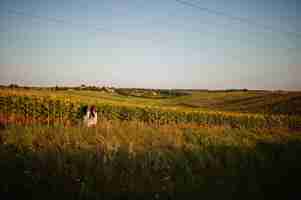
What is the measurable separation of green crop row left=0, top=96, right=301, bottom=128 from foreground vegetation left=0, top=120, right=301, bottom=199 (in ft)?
35.4

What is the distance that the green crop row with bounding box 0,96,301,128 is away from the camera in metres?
16.6

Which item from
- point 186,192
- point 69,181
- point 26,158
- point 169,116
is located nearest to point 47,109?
point 169,116

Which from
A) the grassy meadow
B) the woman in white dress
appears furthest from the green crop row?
the grassy meadow

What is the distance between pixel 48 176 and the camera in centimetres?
302

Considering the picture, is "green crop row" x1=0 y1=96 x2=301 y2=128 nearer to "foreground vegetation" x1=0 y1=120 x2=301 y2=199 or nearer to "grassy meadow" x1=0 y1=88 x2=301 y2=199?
"grassy meadow" x1=0 y1=88 x2=301 y2=199

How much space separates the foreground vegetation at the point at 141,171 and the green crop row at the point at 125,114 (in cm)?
1078

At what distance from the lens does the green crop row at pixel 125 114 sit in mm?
16641

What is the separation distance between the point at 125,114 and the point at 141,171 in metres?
17.0

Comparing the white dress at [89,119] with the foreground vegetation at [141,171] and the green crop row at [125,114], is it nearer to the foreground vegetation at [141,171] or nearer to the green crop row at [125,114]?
the foreground vegetation at [141,171]

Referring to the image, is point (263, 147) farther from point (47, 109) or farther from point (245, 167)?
point (47, 109)

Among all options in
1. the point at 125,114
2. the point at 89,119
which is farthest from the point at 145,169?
the point at 125,114

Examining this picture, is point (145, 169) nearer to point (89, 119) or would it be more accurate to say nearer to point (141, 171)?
point (141, 171)

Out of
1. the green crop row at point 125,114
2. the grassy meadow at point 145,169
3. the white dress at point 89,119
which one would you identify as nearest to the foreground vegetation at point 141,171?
the grassy meadow at point 145,169

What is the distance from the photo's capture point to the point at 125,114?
66.1 ft
